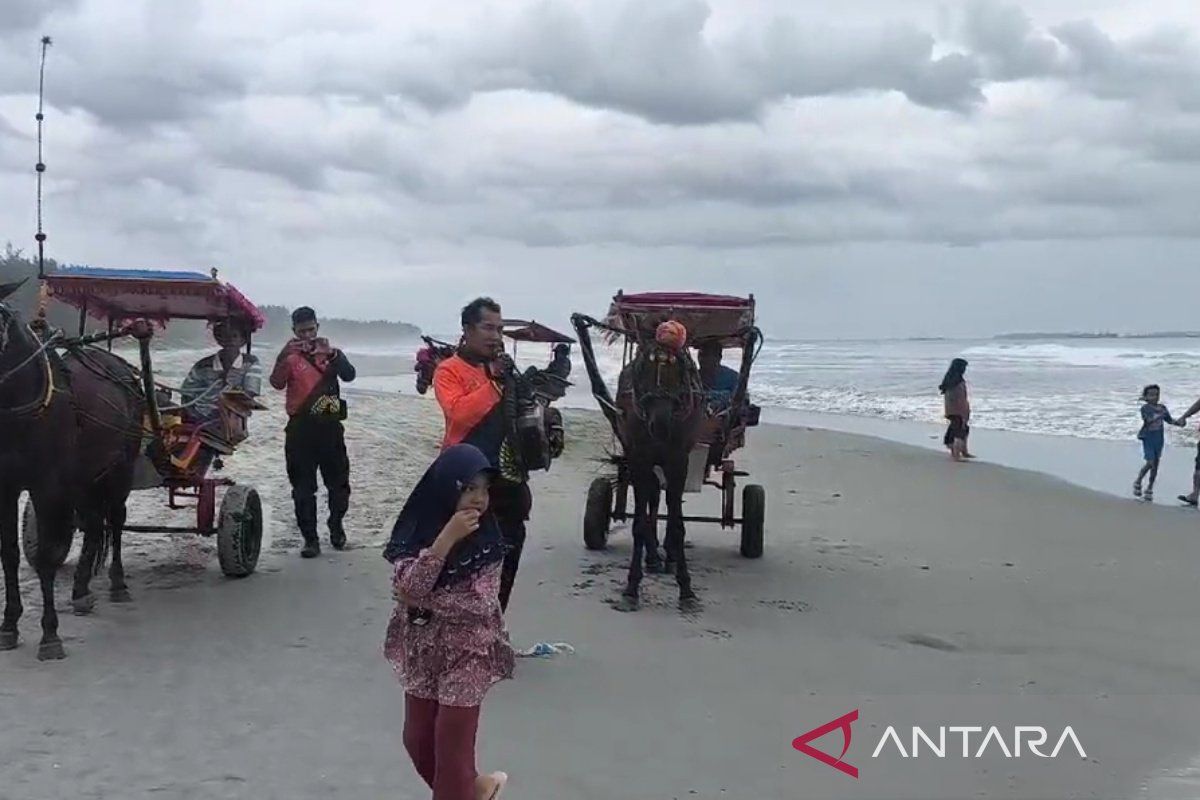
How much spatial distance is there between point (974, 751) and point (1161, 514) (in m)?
8.47

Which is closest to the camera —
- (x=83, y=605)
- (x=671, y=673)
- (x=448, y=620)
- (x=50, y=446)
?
(x=448, y=620)

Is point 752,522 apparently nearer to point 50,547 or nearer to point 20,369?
point 50,547

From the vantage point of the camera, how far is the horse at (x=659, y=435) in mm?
7602

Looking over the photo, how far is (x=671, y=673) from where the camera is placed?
6.20 metres

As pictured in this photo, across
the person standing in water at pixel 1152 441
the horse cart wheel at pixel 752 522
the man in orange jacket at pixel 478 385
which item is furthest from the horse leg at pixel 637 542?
the person standing in water at pixel 1152 441

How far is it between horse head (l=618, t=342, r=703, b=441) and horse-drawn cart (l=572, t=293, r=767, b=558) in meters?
0.36

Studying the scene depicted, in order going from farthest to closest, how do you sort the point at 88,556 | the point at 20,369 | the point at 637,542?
the point at 637,542 < the point at 88,556 < the point at 20,369

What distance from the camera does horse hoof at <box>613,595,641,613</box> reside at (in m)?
7.53

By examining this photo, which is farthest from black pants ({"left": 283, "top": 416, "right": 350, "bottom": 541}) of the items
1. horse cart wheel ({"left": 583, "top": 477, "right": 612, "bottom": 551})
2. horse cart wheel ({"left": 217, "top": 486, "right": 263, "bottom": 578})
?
horse cart wheel ({"left": 583, "top": 477, "right": 612, "bottom": 551})

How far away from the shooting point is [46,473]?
632 centimetres

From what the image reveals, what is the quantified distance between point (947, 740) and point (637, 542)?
2817 mm

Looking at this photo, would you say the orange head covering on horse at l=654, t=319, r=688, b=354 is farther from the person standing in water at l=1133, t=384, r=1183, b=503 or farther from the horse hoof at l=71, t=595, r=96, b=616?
the person standing in water at l=1133, t=384, r=1183, b=503

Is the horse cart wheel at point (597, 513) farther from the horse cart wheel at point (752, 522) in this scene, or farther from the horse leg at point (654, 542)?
the horse cart wheel at point (752, 522)

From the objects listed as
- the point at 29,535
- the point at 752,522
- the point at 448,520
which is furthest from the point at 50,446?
the point at 752,522
